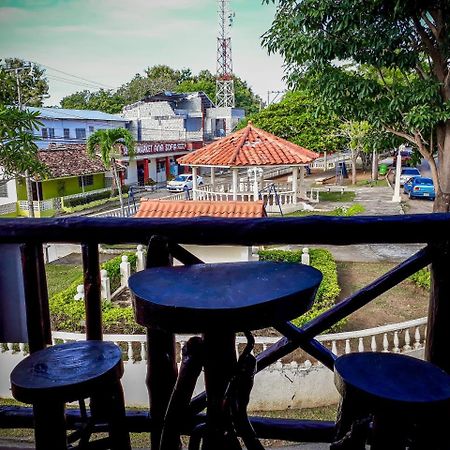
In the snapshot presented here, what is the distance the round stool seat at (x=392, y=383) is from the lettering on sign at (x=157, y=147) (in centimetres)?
1763

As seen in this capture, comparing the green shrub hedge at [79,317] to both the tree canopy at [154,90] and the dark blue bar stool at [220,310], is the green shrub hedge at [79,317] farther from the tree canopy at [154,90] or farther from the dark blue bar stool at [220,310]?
the tree canopy at [154,90]

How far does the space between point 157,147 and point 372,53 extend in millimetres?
15592

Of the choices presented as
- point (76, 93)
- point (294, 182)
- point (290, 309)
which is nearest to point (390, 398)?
point (290, 309)

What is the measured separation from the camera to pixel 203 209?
6598 millimetres

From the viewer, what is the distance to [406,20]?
5.70m

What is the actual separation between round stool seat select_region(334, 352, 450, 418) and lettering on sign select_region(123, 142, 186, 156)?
1763cm

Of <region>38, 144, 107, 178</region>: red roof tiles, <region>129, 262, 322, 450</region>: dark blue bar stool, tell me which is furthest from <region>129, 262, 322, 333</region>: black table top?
<region>38, 144, 107, 178</region>: red roof tiles

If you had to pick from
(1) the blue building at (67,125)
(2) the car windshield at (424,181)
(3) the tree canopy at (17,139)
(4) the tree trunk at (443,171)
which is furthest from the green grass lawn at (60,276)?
(1) the blue building at (67,125)

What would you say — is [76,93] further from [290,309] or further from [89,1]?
[290,309]

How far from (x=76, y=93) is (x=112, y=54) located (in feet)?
14.2

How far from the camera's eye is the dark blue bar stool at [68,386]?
2.75 ft

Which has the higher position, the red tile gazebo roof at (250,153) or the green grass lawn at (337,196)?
the red tile gazebo roof at (250,153)

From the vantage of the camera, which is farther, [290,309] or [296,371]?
[296,371]

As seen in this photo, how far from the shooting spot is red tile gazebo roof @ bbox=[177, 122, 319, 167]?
10040mm
